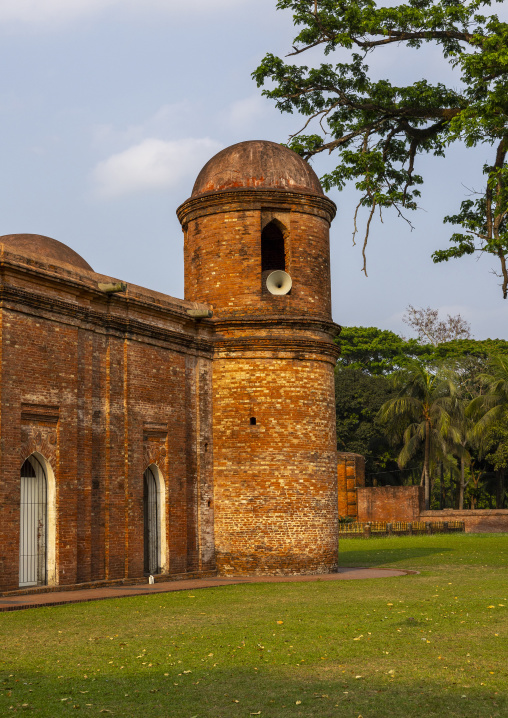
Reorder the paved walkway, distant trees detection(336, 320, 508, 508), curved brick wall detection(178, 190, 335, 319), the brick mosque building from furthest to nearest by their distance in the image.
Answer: distant trees detection(336, 320, 508, 508) → curved brick wall detection(178, 190, 335, 319) → the brick mosque building → the paved walkway

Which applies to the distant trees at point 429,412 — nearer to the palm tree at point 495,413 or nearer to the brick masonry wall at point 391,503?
the palm tree at point 495,413

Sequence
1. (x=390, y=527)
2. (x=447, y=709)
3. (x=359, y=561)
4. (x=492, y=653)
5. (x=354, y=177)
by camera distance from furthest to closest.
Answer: (x=390, y=527), (x=359, y=561), (x=354, y=177), (x=492, y=653), (x=447, y=709)

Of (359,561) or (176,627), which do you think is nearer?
(176,627)

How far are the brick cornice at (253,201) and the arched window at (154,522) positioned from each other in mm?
6397

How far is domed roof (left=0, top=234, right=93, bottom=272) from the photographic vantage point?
20203mm

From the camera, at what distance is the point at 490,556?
24.4 metres

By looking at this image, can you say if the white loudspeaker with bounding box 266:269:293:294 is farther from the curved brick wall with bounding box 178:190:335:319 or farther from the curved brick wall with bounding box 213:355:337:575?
the curved brick wall with bounding box 213:355:337:575

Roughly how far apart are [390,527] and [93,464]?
885 inches

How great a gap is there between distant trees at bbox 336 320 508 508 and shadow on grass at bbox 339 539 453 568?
41.5 feet

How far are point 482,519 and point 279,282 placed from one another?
2301 cm

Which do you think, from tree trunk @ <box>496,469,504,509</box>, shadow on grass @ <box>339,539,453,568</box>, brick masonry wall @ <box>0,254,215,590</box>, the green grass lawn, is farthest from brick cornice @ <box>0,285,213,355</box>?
tree trunk @ <box>496,469,504,509</box>

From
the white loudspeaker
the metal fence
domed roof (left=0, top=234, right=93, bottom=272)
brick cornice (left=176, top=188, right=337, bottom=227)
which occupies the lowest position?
the metal fence

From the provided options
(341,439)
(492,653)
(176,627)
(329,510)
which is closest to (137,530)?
(329,510)

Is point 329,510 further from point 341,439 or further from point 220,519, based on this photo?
point 341,439
